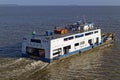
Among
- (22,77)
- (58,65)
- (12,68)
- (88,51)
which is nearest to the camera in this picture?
(22,77)

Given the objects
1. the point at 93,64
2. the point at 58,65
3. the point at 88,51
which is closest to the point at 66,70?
the point at 58,65

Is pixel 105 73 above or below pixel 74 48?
below

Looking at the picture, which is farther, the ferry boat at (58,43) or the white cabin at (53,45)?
the ferry boat at (58,43)

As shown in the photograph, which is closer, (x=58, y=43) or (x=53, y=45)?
(x=53, y=45)

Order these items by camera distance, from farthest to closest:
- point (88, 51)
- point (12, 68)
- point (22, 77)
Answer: point (88, 51) < point (12, 68) < point (22, 77)

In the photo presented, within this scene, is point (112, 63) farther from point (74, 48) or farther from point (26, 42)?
point (26, 42)

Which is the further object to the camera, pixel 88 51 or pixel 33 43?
pixel 88 51

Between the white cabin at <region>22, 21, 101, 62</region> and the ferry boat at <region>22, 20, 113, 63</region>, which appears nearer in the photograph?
the white cabin at <region>22, 21, 101, 62</region>

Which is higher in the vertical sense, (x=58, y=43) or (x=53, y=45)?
(x=58, y=43)
